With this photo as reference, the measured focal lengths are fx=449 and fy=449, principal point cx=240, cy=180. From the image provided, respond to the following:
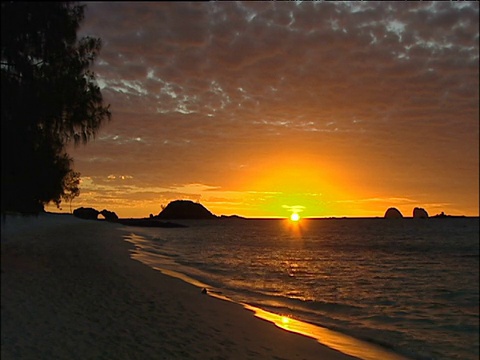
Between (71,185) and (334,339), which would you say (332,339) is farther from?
(71,185)

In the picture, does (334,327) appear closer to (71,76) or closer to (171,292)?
(171,292)

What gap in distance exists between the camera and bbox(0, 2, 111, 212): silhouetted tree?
18.1ft

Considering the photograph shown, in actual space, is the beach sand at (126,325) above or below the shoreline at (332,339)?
above

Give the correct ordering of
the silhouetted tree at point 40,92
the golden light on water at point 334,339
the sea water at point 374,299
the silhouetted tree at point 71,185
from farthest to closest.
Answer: the sea water at point 374,299 < the golden light on water at point 334,339 < the silhouetted tree at point 71,185 < the silhouetted tree at point 40,92

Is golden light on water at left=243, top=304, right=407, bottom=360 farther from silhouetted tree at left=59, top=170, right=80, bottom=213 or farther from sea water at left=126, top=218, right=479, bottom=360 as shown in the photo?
silhouetted tree at left=59, top=170, right=80, bottom=213

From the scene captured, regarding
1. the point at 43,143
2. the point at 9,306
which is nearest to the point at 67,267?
the point at 9,306

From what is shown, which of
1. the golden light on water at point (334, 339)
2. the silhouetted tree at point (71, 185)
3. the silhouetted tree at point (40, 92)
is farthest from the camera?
the golden light on water at point (334, 339)

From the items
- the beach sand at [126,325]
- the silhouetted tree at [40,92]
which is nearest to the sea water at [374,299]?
the beach sand at [126,325]

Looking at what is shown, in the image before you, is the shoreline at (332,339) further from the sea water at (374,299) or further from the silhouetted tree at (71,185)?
the silhouetted tree at (71,185)

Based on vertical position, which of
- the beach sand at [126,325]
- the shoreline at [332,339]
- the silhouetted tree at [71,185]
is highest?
the silhouetted tree at [71,185]

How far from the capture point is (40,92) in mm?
6324

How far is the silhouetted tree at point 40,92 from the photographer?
5.52m

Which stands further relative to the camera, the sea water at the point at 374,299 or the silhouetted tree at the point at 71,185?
the sea water at the point at 374,299

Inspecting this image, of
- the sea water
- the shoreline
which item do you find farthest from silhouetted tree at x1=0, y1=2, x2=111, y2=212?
the sea water
